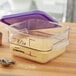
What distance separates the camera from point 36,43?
777 millimetres

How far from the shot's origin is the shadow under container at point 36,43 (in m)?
0.77

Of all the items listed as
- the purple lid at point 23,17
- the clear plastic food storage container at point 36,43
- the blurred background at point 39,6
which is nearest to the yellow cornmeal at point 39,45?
the clear plastic food storage container at point 36,43

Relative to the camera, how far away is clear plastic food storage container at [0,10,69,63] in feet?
2.53

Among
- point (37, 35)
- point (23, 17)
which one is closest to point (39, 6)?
point (23, 17)

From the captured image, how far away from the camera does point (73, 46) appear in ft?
3.13

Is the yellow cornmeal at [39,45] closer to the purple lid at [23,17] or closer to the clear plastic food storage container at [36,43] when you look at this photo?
the clear plastic food storage container at [36,43]

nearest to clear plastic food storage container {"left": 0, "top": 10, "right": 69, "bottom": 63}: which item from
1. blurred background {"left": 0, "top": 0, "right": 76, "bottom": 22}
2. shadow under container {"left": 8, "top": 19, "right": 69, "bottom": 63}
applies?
shadow under container {"left": 8, "top": 19, "right": 69, "bottom": 63}

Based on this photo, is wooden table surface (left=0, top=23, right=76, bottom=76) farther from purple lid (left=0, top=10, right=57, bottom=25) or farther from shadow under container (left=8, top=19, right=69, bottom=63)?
purple lid (left=0, top=10, right=57, bottom=25)

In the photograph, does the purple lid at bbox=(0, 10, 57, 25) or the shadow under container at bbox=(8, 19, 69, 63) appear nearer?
the shadow under container at bbox=(8, 19, 69, 63)

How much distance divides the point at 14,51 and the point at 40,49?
122 mm

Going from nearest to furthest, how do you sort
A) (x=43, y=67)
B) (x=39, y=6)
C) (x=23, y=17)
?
(x=43, y=67), (x=23, y=17), (x=39, y=6)

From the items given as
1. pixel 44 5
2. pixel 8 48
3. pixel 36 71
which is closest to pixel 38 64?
pixel 36 71

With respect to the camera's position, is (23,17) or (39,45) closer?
(39,45)

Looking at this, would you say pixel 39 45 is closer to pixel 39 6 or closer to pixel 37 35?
pixel 37 35
